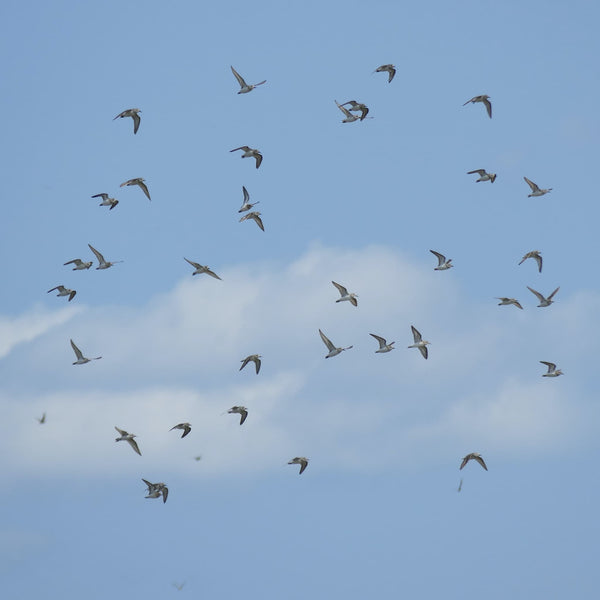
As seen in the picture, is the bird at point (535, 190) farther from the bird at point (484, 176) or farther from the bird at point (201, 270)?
the bird at point (201, 270)

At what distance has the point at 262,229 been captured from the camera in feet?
277

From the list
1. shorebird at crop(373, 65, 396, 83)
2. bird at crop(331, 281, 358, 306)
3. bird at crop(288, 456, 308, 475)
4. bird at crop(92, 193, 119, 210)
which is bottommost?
bird at crop(288, 456, 308, 475)

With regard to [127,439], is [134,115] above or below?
above

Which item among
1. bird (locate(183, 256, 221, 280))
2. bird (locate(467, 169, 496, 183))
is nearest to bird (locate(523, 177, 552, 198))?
bird (locate(467, 169, 496, 183))

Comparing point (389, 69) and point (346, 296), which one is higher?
point (389, 69)

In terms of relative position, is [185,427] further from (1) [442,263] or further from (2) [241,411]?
(1) [442,263]

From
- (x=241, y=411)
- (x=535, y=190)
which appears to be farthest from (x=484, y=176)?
(x=241, y=411)

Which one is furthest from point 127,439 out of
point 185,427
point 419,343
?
point 419,343

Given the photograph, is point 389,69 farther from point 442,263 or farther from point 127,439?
point 127,439

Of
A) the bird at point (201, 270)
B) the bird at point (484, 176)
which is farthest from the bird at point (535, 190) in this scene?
the bird at point (201, 270)

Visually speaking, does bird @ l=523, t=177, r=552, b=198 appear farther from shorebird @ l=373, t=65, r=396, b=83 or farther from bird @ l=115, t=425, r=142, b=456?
bird @ l=115, t=425, r=142, b=456

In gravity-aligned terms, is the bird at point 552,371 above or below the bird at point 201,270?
below

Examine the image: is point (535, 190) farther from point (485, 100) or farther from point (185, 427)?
point (185, 427)

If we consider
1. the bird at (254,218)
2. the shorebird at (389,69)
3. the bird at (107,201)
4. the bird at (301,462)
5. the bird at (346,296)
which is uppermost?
the shorebird at (389,69)
